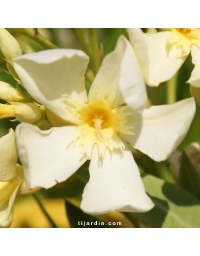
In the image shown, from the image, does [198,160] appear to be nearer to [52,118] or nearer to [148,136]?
[148,136]

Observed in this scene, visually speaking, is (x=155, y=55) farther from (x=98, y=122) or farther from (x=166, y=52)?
(x=98, y=122)

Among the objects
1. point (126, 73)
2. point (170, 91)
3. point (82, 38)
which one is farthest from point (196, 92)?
point (170, 91)

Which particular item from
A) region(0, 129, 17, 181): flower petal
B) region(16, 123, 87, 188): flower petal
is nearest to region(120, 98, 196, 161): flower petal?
region(16, 123, 87, 188): flower petal

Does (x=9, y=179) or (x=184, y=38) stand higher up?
(x=184, y=38)

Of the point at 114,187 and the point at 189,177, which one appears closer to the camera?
the point at 114,187

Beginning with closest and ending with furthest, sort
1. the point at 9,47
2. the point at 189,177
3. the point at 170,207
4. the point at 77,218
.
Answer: the point at 9,47 → the point at 170,207 → the point at 189,177 → the point at 77,218

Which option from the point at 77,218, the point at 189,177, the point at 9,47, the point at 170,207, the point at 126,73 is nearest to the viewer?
the point at 126,73

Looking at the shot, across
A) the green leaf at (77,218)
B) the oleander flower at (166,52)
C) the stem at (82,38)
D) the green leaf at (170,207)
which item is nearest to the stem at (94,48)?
the stem at (82,38)
